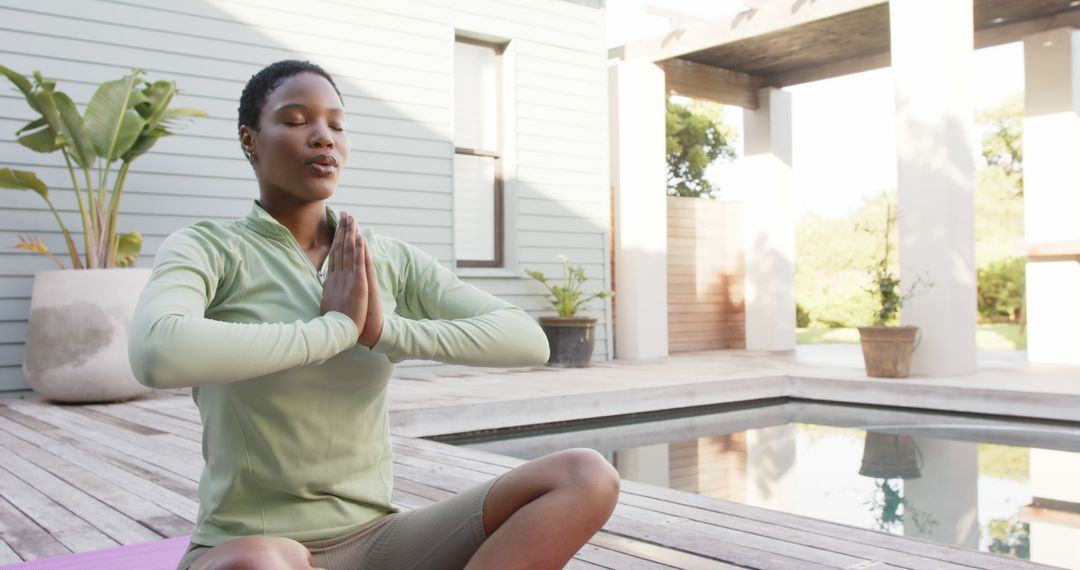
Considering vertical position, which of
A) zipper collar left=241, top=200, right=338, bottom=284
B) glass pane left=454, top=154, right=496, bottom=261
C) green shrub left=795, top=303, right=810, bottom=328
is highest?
glass pane left=454, top=154, right=496, bottom=261

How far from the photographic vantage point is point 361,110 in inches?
260

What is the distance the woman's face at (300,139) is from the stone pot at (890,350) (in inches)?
216

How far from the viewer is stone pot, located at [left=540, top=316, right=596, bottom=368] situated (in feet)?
23.7

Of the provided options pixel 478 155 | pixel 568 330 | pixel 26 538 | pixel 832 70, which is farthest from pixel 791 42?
pixel 26 538

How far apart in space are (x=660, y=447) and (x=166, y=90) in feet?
11.2

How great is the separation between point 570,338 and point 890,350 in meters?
2.47

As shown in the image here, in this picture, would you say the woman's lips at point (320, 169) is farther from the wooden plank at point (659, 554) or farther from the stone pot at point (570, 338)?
the stone pot at point (570, 338)

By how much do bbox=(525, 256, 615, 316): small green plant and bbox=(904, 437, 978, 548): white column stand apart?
127 inches

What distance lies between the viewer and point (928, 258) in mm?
6348

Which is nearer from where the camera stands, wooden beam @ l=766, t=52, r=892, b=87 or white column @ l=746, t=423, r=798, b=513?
white column @ l=746, t=423, r=798, b=513

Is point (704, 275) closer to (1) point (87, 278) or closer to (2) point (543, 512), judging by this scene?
(1) point (87, 278)

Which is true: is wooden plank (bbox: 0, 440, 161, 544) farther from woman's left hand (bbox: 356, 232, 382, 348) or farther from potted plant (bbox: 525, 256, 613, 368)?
potted plant (bbox: 525, 256, 613, 368)

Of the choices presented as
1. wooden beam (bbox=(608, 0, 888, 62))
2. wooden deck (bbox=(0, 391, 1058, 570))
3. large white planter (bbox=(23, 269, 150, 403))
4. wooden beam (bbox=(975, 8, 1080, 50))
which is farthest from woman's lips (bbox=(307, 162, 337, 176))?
wooden beam (bbox=(975, 8, 1080, 50))

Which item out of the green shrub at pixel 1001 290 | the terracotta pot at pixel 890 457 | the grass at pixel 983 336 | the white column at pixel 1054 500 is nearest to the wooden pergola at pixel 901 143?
the terracotta pot at pixel 890 457
